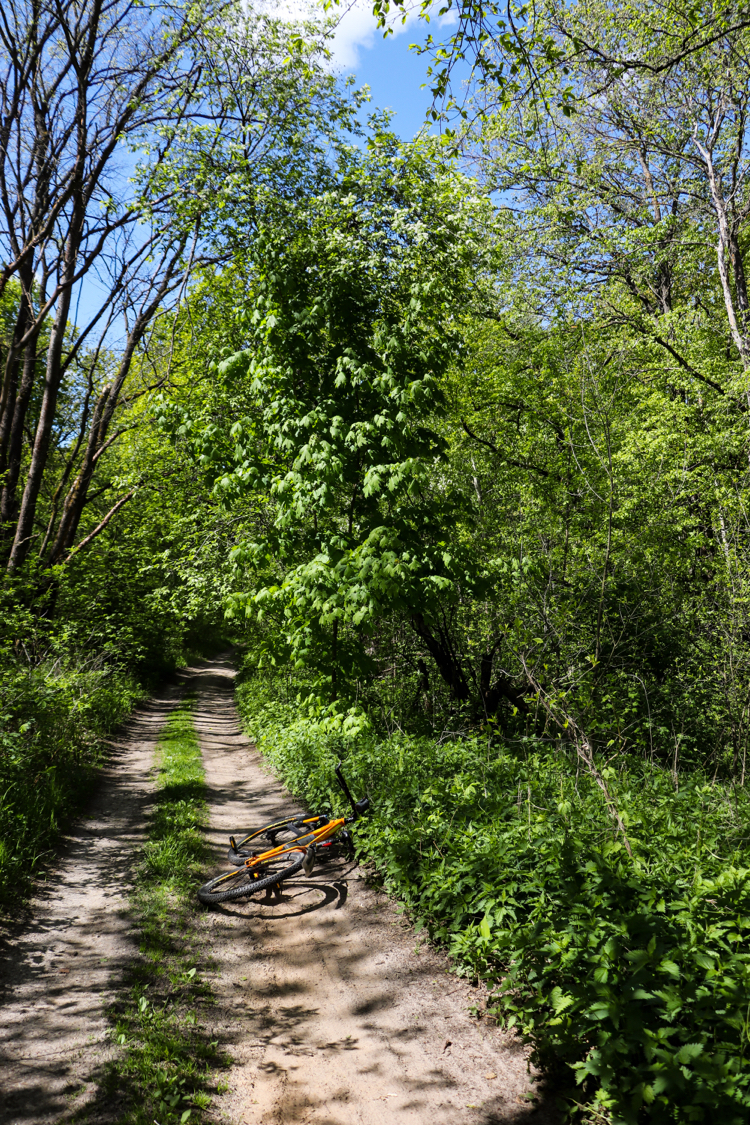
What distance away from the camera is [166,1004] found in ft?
13.2

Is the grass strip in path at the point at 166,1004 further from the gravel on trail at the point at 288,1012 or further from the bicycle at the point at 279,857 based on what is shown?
the bicycle at the point at 279,857

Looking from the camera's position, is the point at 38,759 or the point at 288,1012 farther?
the point at 38,759

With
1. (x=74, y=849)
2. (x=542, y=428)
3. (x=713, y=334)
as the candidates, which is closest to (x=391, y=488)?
(x=74, y=849)

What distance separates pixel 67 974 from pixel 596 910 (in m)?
3.68

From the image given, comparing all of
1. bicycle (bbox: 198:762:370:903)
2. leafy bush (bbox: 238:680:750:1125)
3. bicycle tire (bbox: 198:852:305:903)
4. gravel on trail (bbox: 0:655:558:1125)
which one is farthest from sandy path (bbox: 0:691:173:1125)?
Result: leafy bush (bbox: 238:680:750:1125)

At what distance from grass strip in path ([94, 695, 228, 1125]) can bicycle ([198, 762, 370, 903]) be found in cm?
31

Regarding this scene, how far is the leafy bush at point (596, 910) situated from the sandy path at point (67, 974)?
2210 millimetres

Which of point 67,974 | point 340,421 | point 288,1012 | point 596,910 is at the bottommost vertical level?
point 288,1012

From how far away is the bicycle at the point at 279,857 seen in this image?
542 cm

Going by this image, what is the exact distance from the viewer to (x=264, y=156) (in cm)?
934

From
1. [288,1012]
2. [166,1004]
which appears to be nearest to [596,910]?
[288,1012]

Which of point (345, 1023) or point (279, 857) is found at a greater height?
point (279, 857)

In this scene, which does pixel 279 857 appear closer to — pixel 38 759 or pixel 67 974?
pixel 67 974

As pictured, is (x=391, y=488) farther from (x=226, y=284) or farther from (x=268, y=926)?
(x=226, y=284)
